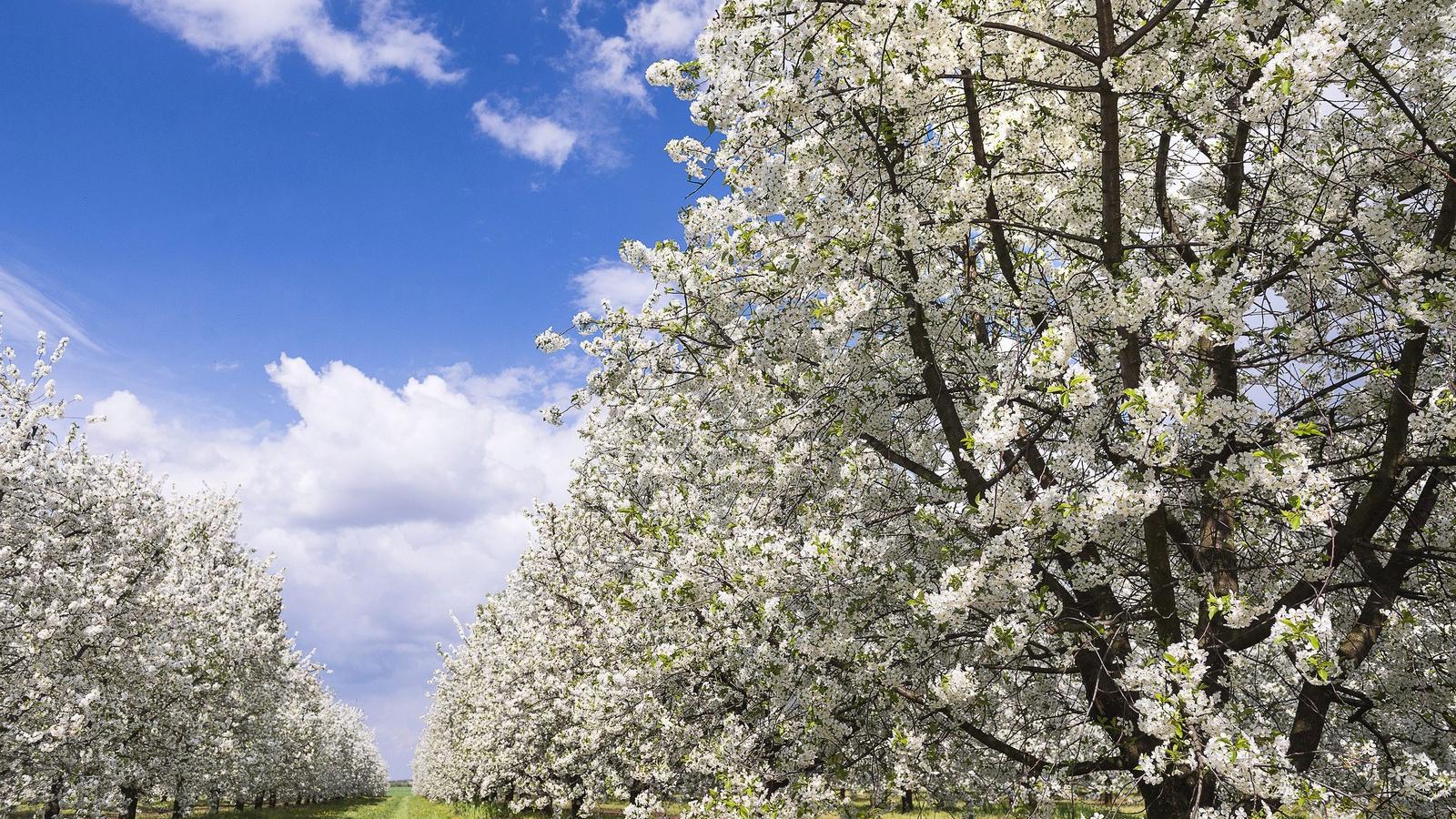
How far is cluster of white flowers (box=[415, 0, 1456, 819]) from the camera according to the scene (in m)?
5.82

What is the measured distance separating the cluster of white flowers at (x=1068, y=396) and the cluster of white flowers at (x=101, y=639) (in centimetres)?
1103

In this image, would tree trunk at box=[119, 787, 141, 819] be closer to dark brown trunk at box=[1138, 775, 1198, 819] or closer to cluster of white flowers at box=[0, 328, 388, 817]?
cluster of white flowers at box=[0, 328, 388, 817]

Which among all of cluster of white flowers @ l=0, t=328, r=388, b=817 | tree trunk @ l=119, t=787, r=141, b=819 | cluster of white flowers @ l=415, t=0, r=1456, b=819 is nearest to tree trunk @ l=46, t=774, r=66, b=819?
cluster of white flowers @ l=0, t=328, r=388, b=817

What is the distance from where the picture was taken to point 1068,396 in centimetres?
540

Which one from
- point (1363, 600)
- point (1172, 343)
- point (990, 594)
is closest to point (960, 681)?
point (990, 594)

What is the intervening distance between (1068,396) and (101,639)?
17.3 meters

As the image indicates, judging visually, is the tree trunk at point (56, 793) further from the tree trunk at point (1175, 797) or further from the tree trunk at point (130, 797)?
the tree trunk at point (1175, 797)

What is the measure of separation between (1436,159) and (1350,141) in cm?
58

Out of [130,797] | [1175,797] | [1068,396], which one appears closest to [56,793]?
[130,797]

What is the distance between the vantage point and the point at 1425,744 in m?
7.96

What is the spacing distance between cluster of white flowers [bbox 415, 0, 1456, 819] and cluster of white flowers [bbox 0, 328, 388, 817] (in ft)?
36.2

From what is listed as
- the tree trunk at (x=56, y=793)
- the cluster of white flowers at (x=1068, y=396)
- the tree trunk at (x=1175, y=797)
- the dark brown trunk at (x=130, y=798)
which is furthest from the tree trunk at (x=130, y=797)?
the tree trunk at (x=1175, y=797)

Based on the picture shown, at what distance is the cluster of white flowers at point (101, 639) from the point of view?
13.6 meters

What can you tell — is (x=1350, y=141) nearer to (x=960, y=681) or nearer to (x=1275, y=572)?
(x=1275, y=572)
